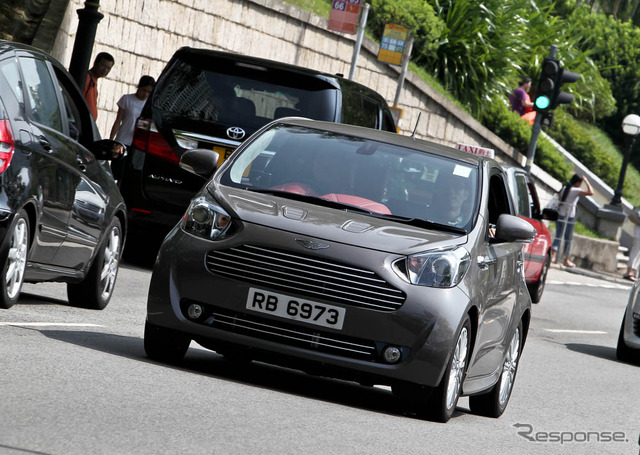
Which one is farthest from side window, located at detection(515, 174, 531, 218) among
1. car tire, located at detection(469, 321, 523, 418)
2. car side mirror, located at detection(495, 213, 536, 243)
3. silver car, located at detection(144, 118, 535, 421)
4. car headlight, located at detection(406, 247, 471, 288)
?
car headlight, located at detection(406, 247, 471, 288)

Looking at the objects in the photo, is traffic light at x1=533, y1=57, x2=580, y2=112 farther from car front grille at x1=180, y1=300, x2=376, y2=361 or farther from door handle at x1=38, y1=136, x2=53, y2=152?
car front grille at x1=180, y1=300, x2=376, y2=361

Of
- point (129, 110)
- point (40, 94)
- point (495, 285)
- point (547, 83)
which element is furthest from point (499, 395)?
point (547, 83)

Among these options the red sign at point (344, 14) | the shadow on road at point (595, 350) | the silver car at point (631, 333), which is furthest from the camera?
the red sign at point (344, 14)

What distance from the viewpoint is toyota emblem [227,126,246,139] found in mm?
13438

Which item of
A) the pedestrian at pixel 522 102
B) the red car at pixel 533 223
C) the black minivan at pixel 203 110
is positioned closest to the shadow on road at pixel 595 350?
the red car at pixel 533 223

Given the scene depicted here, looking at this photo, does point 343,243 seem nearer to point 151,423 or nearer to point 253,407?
point 253,407

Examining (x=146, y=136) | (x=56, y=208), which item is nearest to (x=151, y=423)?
(x=56, y=208)

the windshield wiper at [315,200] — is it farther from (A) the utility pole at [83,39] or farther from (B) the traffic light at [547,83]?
(B) the traffic light at [547,83]

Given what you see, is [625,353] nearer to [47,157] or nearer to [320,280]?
[47,157]

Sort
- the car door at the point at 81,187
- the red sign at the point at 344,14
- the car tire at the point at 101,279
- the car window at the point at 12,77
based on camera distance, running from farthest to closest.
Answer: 1. the red sign at the point at 344,14
2. the car tire at the point at 101,279
3. the car door at the point at 81,187
4. the car window at the point at 12,77

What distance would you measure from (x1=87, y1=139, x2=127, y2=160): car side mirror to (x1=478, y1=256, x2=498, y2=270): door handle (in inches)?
121

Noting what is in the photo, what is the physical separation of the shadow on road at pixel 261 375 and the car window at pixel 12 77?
153 cm

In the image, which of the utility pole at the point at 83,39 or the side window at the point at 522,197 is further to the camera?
the side window at the point at 522,197

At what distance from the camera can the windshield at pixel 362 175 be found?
8164mm
